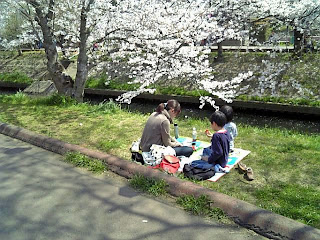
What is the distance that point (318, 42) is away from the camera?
37.8 ft

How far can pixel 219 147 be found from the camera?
4.27 meters

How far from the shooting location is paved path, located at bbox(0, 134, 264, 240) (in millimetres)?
3045

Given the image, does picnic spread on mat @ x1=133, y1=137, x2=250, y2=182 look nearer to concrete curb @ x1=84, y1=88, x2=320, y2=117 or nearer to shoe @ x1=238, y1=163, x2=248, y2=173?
shoe @ x1=238, y1=163, x2=248, y2=173

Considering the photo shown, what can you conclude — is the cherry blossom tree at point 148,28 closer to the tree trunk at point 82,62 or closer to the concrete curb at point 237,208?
the tree trunk at point 82,62

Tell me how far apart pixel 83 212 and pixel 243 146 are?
10.3 feet

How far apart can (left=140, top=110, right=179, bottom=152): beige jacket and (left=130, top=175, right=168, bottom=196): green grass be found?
83 centimetres

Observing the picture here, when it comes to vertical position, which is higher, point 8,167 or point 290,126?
point 8,167

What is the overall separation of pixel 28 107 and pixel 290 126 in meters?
7.81

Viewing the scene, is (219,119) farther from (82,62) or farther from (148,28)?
(82,62)

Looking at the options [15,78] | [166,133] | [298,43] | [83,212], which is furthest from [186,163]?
[15,78]

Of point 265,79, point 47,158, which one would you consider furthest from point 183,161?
point 265,79

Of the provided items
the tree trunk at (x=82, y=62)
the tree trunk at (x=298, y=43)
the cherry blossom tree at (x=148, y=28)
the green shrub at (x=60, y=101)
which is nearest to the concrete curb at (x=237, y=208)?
the cherry blossom tree at (x=148, y=28)

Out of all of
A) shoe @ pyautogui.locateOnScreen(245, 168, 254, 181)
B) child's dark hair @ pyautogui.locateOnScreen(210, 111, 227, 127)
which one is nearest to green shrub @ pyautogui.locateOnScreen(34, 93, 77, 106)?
child's dark hair @ pyautogui.locateOnScreen(210, 111, 227, 127)

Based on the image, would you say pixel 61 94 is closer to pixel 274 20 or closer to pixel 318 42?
pixel 274 20
